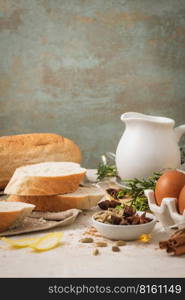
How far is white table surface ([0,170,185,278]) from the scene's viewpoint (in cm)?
112

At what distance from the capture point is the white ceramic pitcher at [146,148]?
1.98m

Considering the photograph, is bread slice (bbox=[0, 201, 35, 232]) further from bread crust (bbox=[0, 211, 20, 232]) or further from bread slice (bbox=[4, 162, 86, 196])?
bread slice (bbox=[4, 162, 86, 196])

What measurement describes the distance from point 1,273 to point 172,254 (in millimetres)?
446

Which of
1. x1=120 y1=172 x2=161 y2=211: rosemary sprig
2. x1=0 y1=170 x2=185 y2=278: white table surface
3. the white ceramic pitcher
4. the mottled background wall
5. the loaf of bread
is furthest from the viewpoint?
the mottled background wall

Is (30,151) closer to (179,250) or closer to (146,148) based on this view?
(146,148)

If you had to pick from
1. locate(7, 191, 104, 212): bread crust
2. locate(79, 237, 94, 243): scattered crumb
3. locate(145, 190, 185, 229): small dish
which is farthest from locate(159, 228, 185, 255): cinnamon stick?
locate(7, 191, 104, 212): bread crust

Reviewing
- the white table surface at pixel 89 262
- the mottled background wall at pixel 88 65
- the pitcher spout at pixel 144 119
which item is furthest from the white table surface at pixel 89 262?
the mottled background wall at pixel 88 65

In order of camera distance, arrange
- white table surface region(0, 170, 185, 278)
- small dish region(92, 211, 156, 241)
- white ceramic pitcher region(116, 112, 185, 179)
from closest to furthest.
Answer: white table surface region(0, 170, 185, 278) → small dish region(92, 211, 156, 241) → white ceramic pitcher region(116, 112, 185, 179)

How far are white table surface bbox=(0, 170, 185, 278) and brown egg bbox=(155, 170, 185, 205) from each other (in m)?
0.15

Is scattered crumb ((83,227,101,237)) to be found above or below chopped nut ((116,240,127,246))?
below

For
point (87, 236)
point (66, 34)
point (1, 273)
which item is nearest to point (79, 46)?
point (66, 34)

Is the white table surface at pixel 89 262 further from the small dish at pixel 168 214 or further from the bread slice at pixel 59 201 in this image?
the bread slice at pixel 59 201

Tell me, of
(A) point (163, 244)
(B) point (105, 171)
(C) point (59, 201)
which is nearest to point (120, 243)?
(A) point (163, 244)

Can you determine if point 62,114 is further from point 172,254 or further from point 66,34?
point 172,254
